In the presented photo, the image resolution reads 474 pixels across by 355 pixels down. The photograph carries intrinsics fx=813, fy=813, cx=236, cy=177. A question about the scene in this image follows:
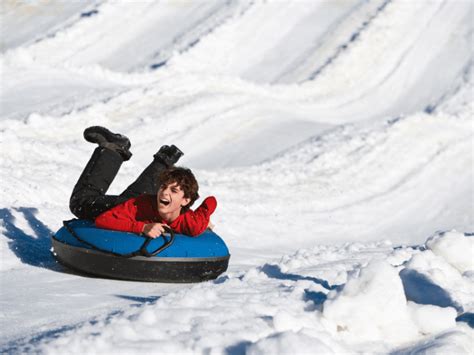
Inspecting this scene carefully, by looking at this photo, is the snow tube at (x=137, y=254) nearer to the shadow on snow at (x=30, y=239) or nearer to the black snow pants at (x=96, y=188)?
the black snow pants at (x=96, y=188)

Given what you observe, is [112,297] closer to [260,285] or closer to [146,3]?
[260,285]

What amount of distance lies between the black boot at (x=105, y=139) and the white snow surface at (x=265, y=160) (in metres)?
0.96

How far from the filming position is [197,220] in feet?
17.7

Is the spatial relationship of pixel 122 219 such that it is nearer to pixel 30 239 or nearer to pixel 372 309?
pixel 30 239

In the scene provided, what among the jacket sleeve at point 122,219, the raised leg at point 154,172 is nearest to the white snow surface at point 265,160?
the jacket sleeve at point 122,219

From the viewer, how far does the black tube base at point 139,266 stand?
A: 524cm

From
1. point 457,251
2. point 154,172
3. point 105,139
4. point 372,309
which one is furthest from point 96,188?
point 372,309

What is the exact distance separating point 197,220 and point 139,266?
0.49 m

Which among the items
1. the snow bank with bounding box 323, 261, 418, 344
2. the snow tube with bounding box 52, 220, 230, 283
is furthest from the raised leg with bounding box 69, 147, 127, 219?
the snow bank with bounding box 323, 261, 418, 344

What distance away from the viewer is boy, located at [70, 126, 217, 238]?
205 inches

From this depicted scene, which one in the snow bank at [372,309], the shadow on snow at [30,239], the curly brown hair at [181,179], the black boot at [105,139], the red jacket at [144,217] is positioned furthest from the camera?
the shadow on snow at [30,239]

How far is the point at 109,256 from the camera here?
5254mm

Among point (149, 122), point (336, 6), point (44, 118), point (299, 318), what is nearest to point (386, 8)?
point (336, 6)

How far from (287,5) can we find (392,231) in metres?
13.4
